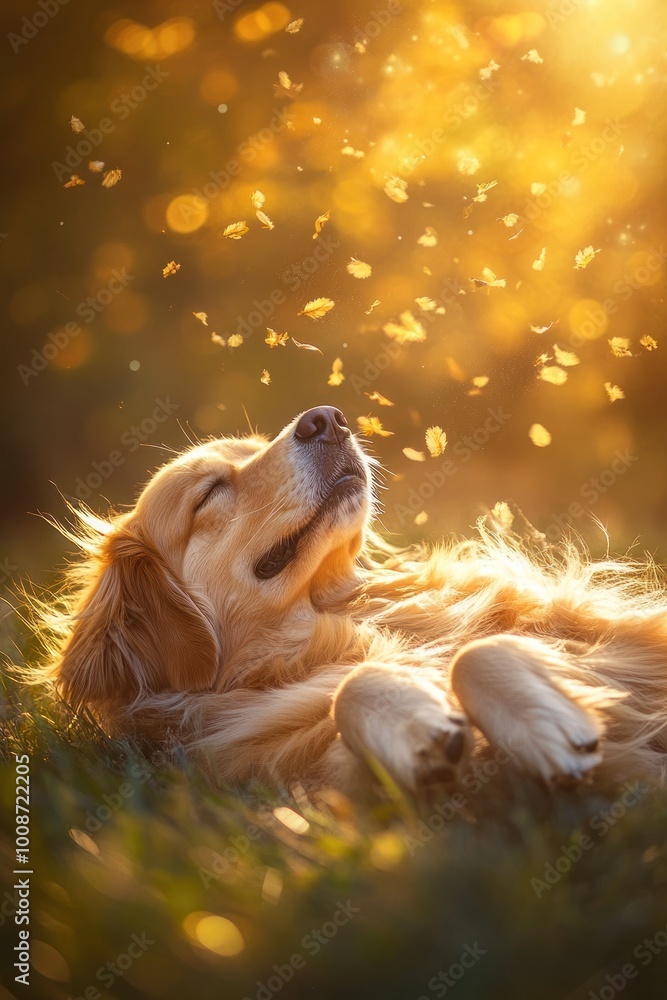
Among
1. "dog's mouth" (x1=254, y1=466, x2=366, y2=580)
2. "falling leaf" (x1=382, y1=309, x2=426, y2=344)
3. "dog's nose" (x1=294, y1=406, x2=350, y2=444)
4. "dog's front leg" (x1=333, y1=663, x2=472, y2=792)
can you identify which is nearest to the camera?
"dog's front leg" (x1=333, y1=663, x2=472, y2=792)

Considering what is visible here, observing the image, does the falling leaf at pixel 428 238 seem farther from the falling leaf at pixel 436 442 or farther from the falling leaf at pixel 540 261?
the falling leaf at pixel 436 442

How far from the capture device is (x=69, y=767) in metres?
1.88

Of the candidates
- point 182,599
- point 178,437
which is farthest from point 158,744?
point 178,437

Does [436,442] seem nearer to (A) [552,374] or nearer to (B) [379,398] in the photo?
(B) [379,398]

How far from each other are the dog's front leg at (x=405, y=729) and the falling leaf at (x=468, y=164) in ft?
10.5

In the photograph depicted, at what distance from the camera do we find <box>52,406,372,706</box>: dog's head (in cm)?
248

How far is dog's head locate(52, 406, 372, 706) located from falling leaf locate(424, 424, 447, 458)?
1760mm

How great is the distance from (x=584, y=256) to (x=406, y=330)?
3.35 ft

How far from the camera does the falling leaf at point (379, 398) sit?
15.2 feet

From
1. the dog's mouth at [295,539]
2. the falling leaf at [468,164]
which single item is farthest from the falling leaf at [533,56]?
the dog's mouth at [295,539]

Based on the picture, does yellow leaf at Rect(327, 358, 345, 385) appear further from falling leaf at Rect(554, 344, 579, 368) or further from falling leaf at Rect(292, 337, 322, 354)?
falling leaf at Rect(554, 344, 579, 368)

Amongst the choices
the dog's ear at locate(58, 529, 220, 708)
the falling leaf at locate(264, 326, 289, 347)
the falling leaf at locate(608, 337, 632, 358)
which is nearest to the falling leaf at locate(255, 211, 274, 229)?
the falling leaf at locate(264, 326, 289, 347)

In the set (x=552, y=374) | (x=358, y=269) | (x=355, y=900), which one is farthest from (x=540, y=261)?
(x=355, y=900)

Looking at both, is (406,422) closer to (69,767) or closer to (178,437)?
(178,437)
